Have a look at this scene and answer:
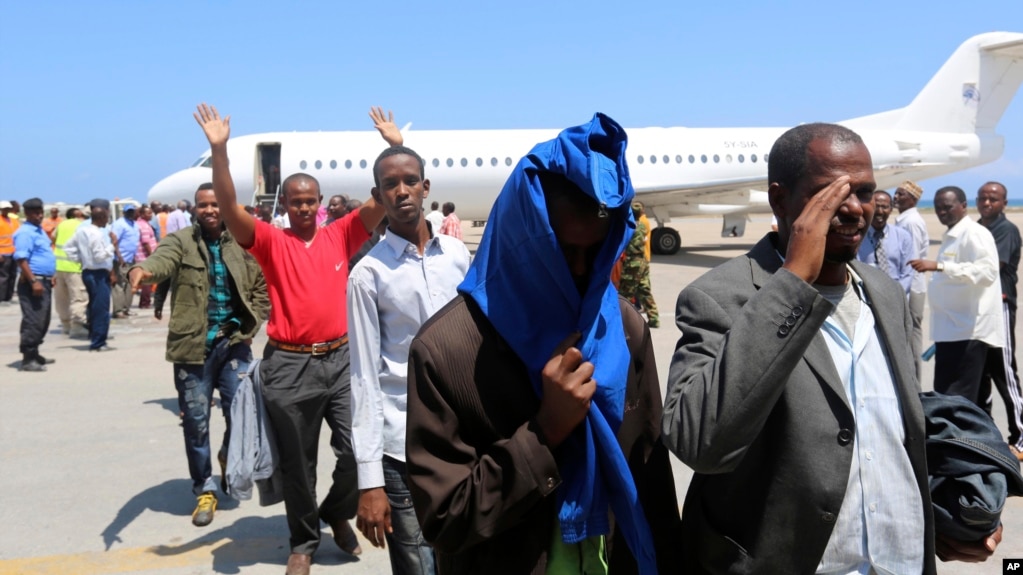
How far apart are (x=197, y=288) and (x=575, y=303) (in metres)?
4.26

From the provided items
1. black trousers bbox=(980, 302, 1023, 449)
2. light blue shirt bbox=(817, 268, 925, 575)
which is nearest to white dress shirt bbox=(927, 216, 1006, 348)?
black trousers bbox=(980, 302, 1023, 449)

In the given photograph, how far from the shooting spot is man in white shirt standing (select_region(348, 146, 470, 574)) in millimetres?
3150

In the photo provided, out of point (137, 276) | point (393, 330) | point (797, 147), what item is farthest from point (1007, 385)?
point (137, 276)

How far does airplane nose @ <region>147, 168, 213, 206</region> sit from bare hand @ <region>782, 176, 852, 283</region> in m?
22.7

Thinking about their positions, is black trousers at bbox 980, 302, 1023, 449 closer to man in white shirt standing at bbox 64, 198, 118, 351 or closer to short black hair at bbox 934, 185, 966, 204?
short black hair at bbox 934, 185, 966, 204

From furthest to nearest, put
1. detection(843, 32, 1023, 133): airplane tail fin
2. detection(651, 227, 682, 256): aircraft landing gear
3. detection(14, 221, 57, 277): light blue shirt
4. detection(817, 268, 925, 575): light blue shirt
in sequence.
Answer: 1. detection(843, 32, 1023, 133): airplane tail fin
2. detection(651, 227, 682, 256): aircraft landing gear
3. detection(14, 221, 57, 277): light blue shirt
4. detection(817, 268, 925, 575): light blue shirt

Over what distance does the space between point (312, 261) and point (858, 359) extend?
3.10 m

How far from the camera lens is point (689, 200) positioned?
2436 centimetres

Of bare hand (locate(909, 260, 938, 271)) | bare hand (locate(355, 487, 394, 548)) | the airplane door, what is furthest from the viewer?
the airplane door

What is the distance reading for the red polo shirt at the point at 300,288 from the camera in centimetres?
431

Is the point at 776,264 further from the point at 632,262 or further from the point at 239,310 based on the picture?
the point at 632,262

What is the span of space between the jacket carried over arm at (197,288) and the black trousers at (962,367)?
16.2ft

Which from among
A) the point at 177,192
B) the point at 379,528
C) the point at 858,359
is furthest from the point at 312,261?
the point at 177,192

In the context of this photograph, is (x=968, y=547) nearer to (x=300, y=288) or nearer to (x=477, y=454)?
(x=477, y=454)
